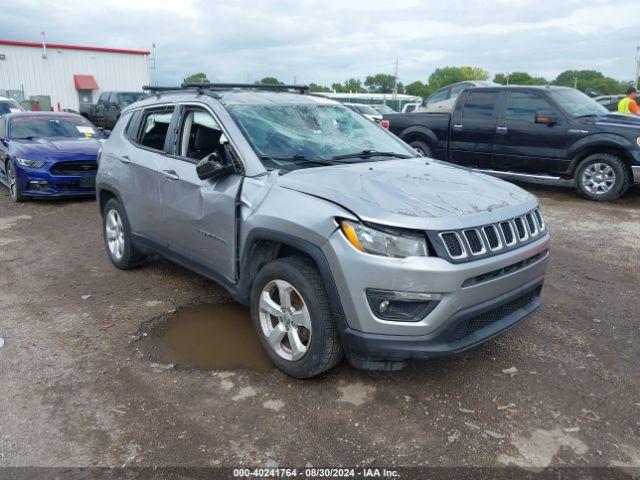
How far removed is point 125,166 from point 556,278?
14.2 feet

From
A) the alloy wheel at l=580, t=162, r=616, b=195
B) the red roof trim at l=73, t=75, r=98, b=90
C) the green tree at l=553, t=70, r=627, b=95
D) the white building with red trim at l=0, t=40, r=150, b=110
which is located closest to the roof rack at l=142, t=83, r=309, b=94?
the alloy wheel at l=580, t=162, r=616, b=195

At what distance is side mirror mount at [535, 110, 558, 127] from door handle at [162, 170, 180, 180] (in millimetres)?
6816

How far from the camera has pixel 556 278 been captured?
17.4 feet

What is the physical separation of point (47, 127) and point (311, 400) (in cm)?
887

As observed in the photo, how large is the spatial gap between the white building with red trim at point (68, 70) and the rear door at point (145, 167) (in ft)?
101

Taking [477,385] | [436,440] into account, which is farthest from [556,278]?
[436,440]

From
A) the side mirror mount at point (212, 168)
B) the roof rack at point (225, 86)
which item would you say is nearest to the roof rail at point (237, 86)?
the roof rack at point (225, 86)

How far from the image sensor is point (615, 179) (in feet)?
27.8

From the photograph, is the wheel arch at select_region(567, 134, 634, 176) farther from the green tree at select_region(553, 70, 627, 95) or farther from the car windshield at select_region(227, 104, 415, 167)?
the green tree at select_region(553, 70, 627, 95)

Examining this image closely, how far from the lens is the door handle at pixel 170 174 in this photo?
4272mm

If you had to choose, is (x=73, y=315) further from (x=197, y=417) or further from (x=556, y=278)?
(x=556, y=278)

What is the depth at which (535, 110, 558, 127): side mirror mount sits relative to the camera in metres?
8.88

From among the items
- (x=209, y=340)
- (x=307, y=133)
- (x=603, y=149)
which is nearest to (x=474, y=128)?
(x=603, y=149)

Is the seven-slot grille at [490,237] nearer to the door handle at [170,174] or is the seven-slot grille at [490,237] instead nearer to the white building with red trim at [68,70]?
the door handle at [170,174]
